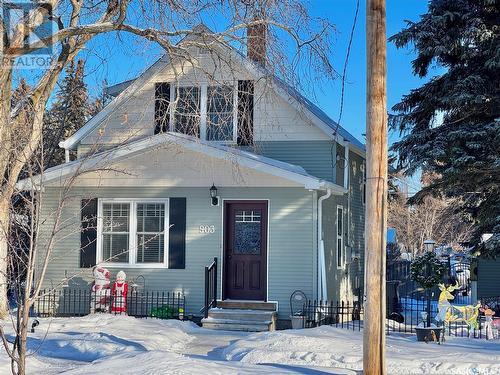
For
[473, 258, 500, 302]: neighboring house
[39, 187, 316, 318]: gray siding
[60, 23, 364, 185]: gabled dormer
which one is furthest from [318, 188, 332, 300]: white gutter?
[473, 258, 500, 302]: neighboring house

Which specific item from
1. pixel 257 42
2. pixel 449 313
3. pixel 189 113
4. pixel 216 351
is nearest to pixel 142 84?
pixel 189 113

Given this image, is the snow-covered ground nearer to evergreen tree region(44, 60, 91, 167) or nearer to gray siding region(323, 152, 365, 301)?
gray siding region(323, 152, 365, 301)

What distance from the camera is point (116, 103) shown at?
16.2 metres

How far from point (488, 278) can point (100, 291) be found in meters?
12.4

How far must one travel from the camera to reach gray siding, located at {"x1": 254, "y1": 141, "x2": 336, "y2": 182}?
621 inches

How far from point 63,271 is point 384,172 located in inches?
395

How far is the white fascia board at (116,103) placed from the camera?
15.9 m

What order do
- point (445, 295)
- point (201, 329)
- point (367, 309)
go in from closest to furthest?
1. point (367, 309)
2. point (445, 295)
3. point (201, 329)

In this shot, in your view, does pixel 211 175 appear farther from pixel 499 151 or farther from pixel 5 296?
pixel 499 151

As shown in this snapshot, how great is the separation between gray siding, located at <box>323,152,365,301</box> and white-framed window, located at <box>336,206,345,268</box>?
0.16m

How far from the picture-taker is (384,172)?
24.4 feet

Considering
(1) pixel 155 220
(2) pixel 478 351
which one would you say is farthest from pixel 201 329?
(2) pixel 478 351

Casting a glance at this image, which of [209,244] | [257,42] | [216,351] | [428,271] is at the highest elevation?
[257,42]

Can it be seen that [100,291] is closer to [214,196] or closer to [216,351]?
[214,196]
